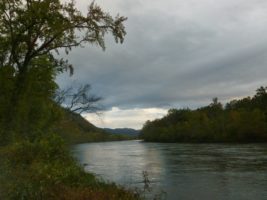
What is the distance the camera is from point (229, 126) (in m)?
117

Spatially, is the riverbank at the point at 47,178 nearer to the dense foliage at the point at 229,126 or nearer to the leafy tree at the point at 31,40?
the leafy tree at the point at 31,40

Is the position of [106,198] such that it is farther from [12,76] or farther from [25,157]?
[25,157]

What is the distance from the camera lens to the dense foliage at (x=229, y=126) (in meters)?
112

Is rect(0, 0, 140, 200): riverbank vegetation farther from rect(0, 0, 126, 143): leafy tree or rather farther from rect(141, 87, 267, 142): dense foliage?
rect(141, 87, 267, 142): dense foliage

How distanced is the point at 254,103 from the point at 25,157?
383ft

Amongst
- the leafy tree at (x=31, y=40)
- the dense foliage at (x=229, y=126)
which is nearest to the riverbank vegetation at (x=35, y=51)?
the leafy tree at (x=31, y=40)

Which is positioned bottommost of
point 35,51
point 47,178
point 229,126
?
point 47,178

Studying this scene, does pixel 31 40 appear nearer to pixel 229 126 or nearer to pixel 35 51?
pixel 35 51

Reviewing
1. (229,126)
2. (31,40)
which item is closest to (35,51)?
(31,40)

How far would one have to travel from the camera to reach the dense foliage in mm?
111562

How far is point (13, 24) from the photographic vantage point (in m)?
13.3

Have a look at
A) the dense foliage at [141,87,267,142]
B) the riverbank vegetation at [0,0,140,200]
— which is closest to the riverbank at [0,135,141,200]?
the riverbank vegetation at [0,0,140,200]

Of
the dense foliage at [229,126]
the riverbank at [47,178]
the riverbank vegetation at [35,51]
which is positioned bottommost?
the riverbank at [47,178]

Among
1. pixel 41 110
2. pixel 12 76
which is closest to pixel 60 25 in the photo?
pixel 12 76
